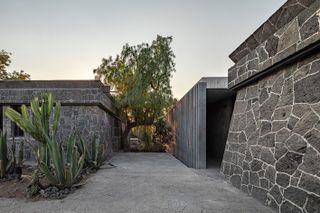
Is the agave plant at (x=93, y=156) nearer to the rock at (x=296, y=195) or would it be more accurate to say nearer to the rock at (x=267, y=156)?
the rock at (x=267, y=156)

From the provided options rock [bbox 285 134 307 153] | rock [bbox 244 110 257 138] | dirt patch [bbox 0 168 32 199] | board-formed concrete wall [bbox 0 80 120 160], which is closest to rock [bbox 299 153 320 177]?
rock [bbox 285 134 307 153]

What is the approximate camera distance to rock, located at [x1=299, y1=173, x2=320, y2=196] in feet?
7.61

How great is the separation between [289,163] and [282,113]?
79cm

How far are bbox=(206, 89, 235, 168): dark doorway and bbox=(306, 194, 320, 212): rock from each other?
17.1 ft

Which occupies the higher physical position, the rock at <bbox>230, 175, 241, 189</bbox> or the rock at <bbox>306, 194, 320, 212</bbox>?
the rock at <bbox>306, 194, 320, 212</bbox>

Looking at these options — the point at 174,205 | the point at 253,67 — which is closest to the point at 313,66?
the point at 253,67

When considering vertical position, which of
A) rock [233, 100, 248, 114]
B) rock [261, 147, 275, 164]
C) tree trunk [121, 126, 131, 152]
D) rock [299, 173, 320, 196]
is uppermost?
rock [233, 100, 248, 114]

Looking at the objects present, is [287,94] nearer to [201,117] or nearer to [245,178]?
[245,178]

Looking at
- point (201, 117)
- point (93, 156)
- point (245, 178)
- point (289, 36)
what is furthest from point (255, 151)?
point (93, 156)

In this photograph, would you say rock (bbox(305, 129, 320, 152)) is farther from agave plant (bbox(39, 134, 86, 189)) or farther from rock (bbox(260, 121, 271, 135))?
agave plant (bbox(39, 134, 86, 189))

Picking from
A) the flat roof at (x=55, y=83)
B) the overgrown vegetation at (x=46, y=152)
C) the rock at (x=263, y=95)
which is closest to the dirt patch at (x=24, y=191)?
the overgrown vegetation at (x=46, y=152)

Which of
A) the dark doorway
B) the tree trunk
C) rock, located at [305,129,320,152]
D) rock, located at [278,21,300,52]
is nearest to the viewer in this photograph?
rock, located at [305,129,320,152]

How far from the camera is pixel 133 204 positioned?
10.9 feet

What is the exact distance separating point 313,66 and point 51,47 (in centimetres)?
919
